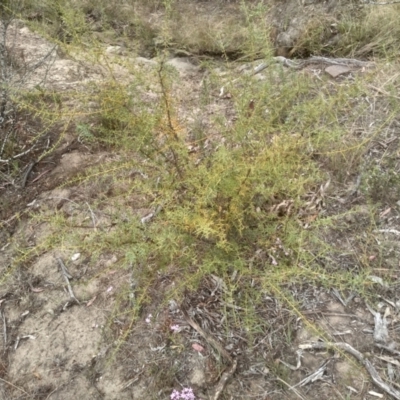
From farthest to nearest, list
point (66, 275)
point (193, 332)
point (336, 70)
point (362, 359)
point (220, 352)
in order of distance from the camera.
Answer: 1. point (336, 70)
2. point (66, 275)
3. point (193, 332)
4. point (220, 352)
5. point (362, 359)

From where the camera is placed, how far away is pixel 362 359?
2.09m

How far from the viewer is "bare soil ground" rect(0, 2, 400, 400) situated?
6.96 ft

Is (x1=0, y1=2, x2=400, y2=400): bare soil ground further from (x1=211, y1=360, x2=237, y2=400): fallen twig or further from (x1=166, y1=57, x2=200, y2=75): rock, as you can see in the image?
(x1=166, y1=57, x2=200, y2=75): rock

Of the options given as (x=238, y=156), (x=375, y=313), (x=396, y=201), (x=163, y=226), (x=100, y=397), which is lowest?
(x=100, y=397)

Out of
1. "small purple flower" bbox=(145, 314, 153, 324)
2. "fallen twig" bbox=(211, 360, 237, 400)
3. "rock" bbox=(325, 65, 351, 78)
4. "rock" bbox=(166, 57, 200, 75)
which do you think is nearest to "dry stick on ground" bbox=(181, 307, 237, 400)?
"fallen twig" bbox=(211, 360, 237, 400)

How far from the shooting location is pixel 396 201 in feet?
8.50

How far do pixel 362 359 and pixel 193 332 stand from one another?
31.2 inches

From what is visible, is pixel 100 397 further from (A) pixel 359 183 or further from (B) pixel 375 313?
(A) pixel 359 183

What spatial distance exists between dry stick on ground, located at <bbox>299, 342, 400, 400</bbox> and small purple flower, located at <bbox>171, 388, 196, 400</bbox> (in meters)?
0.55

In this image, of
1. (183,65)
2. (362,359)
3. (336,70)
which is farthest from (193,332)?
(183,65)

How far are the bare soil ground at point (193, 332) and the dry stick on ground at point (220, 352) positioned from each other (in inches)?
0.4

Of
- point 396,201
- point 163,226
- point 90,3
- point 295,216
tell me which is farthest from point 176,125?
point 90,3

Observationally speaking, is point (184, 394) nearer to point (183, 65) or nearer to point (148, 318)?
point (148, 318)

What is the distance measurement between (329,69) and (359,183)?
1.17 metres
